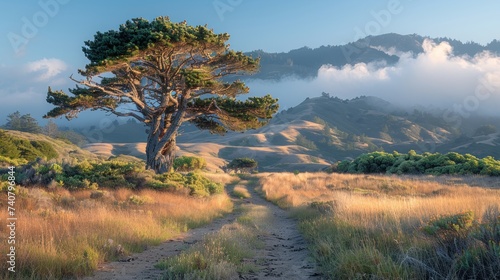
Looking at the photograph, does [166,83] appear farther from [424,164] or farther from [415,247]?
[424,164]

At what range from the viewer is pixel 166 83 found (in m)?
22.4

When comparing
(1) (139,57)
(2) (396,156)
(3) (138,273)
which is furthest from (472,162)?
(3) (138,273)

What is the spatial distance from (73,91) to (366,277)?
20.6 m

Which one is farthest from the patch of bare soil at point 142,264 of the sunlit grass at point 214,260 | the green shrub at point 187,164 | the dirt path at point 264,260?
the green shrub at point 187,164

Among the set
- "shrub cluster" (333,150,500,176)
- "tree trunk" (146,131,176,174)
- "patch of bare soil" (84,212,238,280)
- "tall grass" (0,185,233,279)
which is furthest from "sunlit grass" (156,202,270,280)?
"shrub cluster" (333,150,500,176)

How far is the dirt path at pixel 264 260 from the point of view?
6625 millimetres

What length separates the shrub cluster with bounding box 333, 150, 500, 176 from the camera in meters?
35.7

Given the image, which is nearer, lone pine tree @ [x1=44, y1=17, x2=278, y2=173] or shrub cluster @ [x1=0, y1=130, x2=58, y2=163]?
lone pine tree @ [x1=44, y1=17, x2=278, y2=173]

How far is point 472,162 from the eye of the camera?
36500 mm

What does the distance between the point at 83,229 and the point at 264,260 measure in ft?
13.6

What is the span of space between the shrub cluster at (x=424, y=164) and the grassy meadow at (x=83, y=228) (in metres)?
30.6

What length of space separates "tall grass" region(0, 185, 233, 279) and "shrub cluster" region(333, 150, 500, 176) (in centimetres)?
3073

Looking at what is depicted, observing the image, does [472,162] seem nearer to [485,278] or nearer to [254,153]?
[485,278]

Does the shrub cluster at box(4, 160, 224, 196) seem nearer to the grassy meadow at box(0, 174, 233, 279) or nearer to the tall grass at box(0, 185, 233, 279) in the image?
the grassy meadow at box(0, 174, 233, 279)
